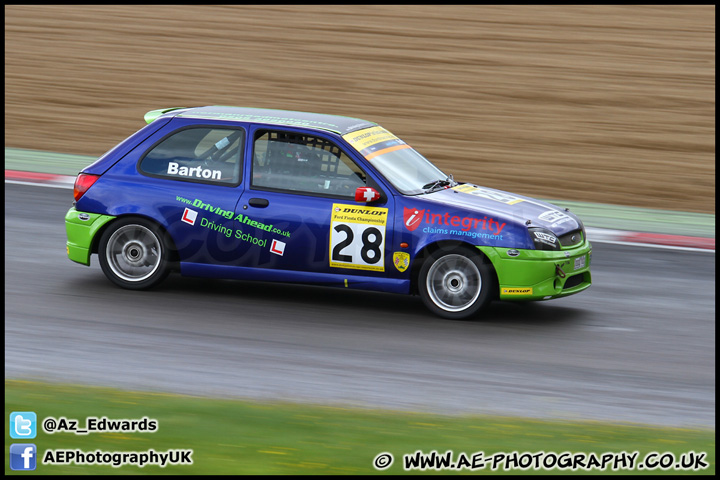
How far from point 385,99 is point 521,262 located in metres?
→ 11.6

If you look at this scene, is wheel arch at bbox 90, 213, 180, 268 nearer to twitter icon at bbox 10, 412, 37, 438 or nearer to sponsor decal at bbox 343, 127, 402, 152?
sponsor decal at bbox 343, 127, 402, 152

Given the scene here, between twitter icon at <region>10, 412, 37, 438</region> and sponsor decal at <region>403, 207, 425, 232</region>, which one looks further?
sponsor decal at <region>403, 207, 425, 232</region>

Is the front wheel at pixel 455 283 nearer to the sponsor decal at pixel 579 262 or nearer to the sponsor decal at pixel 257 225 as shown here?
the sponsor decal at pixel 579 262

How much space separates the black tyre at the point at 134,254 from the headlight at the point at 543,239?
3174 millimetres

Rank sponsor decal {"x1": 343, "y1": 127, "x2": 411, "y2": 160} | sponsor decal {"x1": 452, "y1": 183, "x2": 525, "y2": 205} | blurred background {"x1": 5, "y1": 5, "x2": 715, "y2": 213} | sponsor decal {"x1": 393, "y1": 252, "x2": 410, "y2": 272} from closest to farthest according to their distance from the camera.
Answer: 1. sponsor decal {"x1": 393, "y1": 252, "x2": 410, "y2": 272}
2. sponsor decal {"x1": 343, "y1": 127, "x2": 411, "y2": 160}
3. sponsor decal {"x1": 452, "y1": 183, "x2": 525, "y2": 205}
4. blurred background {"x1": 5, "y1": 5, "x2": 715, "y2": 213}

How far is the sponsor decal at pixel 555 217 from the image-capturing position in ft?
28.4

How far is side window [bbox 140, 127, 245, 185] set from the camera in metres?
8.79

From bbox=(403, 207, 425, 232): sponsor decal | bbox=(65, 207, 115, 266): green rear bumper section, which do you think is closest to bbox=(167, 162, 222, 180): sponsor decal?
bbox=(65, 207, 115, 266): green rear bumper section

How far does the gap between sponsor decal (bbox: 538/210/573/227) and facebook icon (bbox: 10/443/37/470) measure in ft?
15.8

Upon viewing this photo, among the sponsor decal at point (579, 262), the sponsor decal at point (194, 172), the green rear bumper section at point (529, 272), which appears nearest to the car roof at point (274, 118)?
the sponsor decal at point (194, 172)

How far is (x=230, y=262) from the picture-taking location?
8766 mm

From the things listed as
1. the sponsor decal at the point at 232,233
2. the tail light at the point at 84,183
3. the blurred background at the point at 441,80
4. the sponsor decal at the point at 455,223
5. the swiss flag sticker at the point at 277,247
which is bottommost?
the swiss flag sticker at the point at 277,247

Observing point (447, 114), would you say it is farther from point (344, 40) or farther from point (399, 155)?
point (399, 155)

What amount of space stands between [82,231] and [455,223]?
132 inches
